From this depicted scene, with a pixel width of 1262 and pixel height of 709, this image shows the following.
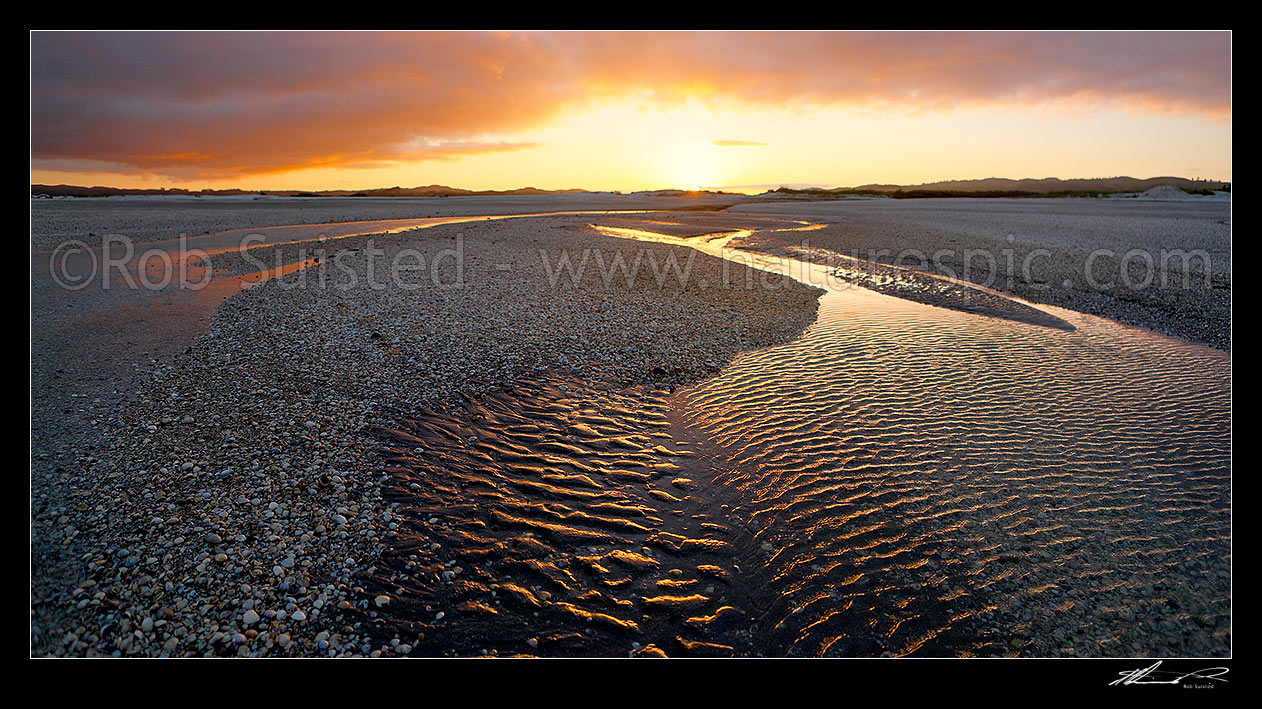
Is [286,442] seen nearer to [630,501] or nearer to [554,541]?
[554,541]

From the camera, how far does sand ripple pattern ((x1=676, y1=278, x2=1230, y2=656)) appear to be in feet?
17.3

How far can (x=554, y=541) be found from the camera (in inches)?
250

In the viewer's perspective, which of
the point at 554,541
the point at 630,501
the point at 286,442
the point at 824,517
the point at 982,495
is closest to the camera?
the point at 554,541

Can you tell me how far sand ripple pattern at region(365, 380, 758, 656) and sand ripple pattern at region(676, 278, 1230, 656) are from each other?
2.18 feet

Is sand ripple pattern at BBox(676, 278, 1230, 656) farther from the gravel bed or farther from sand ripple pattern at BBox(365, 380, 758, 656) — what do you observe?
the gravel bed

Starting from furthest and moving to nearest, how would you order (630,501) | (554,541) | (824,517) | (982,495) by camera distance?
(982,495) → (630,501) → (824,517) → (554,541)

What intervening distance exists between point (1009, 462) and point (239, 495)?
→ 10.5 metres
